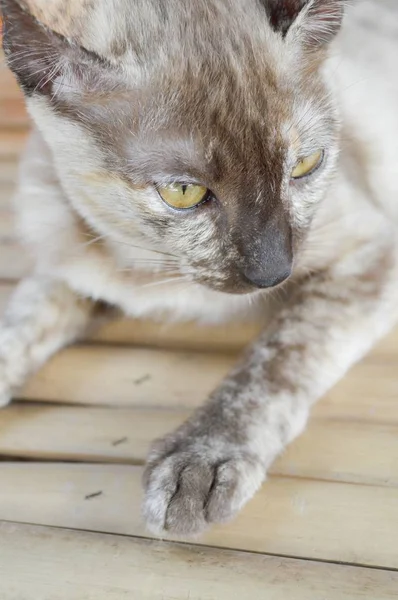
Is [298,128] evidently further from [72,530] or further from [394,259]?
[72,530]

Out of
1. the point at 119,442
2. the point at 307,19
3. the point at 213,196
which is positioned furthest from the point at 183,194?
the point at 119,442

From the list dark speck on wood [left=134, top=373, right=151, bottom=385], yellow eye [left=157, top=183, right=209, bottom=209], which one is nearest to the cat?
yellow eye [left=157, top=183, right=209, bottom=209]

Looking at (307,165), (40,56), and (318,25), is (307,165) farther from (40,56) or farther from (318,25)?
(40,56)

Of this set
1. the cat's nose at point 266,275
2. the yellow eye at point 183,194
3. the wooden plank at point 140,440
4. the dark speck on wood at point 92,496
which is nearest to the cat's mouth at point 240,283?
the cat's nose at point 266,275

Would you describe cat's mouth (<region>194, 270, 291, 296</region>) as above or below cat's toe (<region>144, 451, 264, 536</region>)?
above

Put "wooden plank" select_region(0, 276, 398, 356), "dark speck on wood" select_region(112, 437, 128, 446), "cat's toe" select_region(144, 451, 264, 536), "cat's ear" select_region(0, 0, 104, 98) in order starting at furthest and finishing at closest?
"wooden plank" select_region(0, 276, 398, 356) < "dark speck on wood" select_region(112, 437, 128, 446) < "cat's toe" select_region(144, 451, 264, 536) < "cat's ear" select_region(0, 0, 104, 98)

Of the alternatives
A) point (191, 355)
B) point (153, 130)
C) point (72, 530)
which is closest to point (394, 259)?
point (191, 355)

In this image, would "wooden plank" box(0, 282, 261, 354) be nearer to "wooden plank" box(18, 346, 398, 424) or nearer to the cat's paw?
"wooden plank" box(18, 346, 398, 424)
